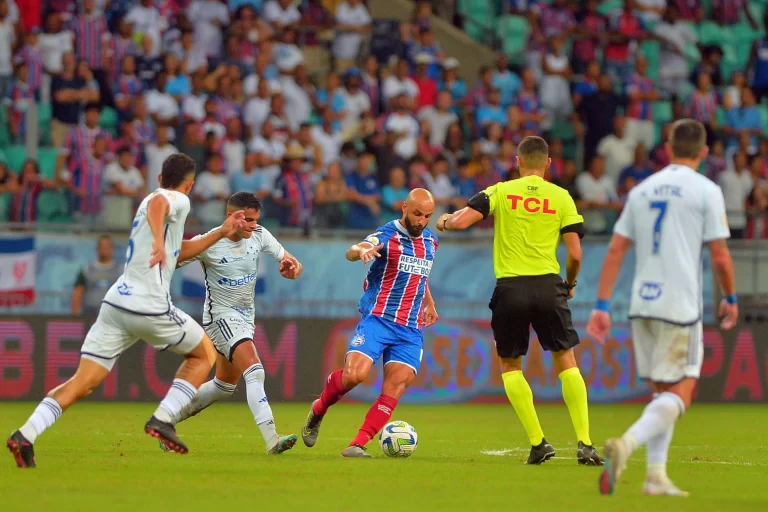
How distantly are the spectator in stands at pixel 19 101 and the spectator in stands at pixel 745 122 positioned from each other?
12212 mm

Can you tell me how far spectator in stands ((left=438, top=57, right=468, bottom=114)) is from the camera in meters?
22.8

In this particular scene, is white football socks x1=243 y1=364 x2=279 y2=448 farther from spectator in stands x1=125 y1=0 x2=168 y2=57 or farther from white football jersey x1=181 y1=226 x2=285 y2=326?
spectator in stands x1=125 y1=0 x2=168 y2=57

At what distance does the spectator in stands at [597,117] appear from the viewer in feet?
74.3

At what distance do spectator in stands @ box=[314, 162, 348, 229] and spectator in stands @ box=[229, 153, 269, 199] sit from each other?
2.89ft

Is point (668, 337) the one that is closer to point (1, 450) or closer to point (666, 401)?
point (666, 401)

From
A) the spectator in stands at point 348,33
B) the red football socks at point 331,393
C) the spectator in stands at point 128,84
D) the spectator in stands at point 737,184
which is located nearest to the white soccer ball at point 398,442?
the red football socks at point 331,393

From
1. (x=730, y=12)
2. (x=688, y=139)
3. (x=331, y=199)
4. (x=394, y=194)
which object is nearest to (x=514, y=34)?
(x=730, y=12)

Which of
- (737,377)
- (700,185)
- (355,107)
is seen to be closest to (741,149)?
(737,377)

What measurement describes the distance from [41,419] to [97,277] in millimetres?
8662

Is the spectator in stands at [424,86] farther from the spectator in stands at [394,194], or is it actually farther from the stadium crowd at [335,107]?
the spectator in stands at [394,194]

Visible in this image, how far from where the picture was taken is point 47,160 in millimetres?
18984

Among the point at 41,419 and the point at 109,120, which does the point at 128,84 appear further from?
the point at 41,419

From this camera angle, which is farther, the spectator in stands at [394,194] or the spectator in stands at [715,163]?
the spectator in stands at [715,163]

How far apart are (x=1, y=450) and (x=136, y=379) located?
7438 mm
